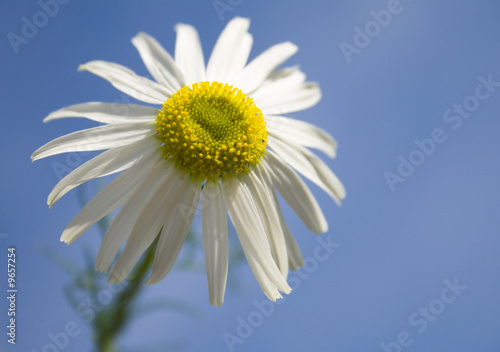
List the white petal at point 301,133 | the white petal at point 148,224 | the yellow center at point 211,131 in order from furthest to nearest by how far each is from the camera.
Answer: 1. the white petal at point 301,133
2. the yellow center at point 211,131
3. the white petal at point 148,224

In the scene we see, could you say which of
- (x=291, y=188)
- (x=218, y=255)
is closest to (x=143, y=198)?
(x=218, y=255)

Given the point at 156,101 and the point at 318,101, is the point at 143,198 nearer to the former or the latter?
the point at 156,101

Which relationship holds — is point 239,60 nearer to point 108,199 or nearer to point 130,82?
point 130,82

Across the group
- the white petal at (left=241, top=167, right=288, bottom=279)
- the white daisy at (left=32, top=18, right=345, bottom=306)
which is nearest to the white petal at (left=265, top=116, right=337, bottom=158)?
the white daisy at (left=32, top=18, right=345, bottom=306)

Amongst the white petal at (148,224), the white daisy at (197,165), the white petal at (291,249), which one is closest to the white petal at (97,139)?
the white daisy at (197,165)

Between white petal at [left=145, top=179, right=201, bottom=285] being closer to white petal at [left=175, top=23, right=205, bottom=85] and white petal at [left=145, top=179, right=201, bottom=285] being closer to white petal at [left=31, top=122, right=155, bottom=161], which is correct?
white petal at [left=31, top=122, right=155, bottom=161]

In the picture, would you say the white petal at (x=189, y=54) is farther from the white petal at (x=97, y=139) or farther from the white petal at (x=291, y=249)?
the white petal at (x=291, y=249)

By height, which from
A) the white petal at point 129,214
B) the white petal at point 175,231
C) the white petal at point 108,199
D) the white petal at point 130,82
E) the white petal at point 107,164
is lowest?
the white petal at point 175,231
